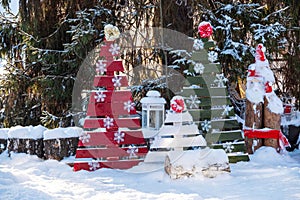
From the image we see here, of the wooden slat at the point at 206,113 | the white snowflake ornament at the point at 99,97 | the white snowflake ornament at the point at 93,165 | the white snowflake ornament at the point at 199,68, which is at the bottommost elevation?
the white snowflake ornament at the point at 93,165

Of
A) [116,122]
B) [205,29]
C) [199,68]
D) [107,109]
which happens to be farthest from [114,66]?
[205,29]

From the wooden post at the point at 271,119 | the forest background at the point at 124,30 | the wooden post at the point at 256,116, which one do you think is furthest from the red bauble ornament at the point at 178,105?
the forest background at the point at 124,30

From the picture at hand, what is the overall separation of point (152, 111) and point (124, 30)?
2593 millimetres

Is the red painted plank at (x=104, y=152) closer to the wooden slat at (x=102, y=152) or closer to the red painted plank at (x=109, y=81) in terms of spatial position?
the wooden slat at (x=102, y=152)

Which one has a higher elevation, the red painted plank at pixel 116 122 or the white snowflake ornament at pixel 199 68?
the white snowflake ornament at pixel 199 68

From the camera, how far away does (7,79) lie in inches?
263

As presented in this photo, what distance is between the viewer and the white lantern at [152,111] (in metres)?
4.27

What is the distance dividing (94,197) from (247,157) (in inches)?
74.4

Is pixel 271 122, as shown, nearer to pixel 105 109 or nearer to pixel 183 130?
pixel 183 130

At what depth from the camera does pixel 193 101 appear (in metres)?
3.96

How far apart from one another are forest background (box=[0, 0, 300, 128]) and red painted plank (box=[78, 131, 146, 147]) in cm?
217

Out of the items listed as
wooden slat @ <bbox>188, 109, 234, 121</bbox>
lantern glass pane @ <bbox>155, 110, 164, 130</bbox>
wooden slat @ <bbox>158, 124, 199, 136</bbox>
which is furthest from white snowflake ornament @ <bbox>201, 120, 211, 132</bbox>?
lantern glass pane @ <bbox>155, 110, 164, 130</bbox>

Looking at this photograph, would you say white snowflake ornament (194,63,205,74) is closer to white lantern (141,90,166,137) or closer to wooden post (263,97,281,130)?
white lantern (141,90,166,137)

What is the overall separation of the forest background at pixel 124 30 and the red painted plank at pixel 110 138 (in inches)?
85.6
